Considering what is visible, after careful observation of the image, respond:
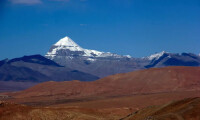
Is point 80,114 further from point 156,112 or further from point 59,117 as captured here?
point 156,112

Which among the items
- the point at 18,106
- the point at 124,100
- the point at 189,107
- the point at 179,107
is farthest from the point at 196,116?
the point at 124,100

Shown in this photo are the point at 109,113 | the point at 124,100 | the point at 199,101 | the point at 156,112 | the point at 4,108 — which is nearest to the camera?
the point at 199,101

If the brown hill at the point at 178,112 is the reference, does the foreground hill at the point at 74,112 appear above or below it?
above

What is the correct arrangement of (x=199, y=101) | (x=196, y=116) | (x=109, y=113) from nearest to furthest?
(x=196, y=116) < (x=199, y=101) < (x=109, y=113)

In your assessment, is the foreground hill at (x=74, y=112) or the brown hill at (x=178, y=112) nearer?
the brown hill at (x=178, y=112)

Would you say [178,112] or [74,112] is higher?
[74,112]

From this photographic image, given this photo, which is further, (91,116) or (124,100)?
(124,100)

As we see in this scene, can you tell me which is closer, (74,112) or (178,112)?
(178,112)

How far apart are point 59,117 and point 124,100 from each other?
83986 millimetres

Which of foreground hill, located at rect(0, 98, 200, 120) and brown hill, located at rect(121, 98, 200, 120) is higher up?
foreground hill, located at rect(0, 98, 200, 120)

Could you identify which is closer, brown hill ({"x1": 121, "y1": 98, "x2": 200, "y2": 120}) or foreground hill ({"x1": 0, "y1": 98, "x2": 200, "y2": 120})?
brown hill ({"x1": 121, "y1": 98, "x2": 200, "y2": 120})

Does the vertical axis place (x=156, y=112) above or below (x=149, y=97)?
below

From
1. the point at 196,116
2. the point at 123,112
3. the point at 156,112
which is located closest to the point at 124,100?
the point at 123,112

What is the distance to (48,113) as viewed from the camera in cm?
9125
